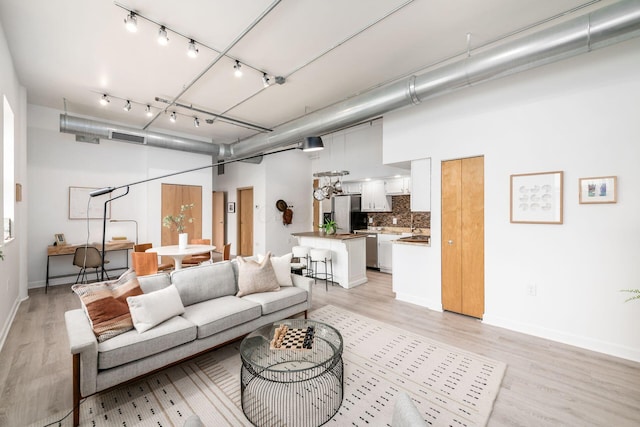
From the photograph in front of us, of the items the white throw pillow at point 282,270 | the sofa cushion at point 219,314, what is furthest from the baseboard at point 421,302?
the sofa cushion at point 219,314

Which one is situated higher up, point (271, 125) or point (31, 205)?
point (271, 125)

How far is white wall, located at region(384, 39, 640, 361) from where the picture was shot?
2.77m

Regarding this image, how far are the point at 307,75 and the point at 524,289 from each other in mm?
3909

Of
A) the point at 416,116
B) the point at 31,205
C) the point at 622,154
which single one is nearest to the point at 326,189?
the point at 416,116

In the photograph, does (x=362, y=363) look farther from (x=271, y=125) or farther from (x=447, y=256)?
(x=271, y=125)

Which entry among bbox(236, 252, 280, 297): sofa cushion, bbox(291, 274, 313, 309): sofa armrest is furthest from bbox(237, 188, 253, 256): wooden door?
bbox(236, 252, 280, 297): sofa cushion

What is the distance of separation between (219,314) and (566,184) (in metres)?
3.90

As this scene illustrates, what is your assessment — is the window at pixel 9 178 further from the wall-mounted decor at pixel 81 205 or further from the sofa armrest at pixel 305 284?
the sofa armrest at pixel 305 284

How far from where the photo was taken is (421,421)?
91 cm

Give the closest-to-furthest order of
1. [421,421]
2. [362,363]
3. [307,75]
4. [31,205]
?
[421,421], [362,363], [307,75], [31,205]

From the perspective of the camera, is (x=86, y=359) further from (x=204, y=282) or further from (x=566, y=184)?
(x=566, y=184)

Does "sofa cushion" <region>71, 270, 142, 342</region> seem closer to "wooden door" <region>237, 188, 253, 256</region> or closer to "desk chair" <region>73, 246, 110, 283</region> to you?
"desk chair" <region>73, 246, 110, 283</region>

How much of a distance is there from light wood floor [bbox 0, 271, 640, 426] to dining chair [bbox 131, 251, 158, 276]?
1.03 meters

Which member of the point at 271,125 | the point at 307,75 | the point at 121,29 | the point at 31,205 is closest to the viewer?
the point at 121,29
